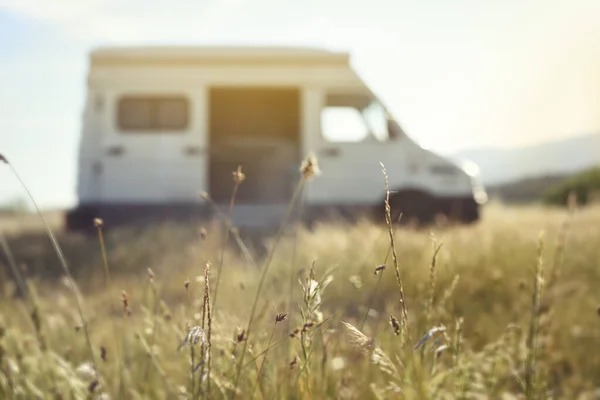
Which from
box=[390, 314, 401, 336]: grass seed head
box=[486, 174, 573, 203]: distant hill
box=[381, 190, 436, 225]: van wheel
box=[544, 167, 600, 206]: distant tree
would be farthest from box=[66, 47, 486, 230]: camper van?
box=[486, 174, 573, 203]: distant hill

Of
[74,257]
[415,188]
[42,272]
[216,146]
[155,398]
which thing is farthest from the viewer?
[216,146]

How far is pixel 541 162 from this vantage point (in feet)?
157

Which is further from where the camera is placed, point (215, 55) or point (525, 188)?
point (525, 188)

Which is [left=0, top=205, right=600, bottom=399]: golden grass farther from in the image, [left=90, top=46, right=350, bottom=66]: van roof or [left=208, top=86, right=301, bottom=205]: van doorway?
[left=90, top=46, right=350, bottom=66]: van roof

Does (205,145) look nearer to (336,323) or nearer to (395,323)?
(336,323)

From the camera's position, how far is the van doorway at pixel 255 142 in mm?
10156

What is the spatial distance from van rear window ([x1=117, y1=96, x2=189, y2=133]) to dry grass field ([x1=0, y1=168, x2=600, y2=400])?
5.28ft

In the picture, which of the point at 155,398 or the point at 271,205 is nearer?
the point at 155,398

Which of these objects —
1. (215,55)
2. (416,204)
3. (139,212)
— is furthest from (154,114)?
(416,204)

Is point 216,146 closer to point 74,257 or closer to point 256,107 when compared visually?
point 256,107

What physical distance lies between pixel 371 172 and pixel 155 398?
7014mm

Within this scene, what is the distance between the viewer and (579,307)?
396 cm

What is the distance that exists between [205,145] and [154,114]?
0.78 m

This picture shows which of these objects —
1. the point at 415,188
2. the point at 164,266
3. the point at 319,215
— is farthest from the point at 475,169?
the point at 164,266
